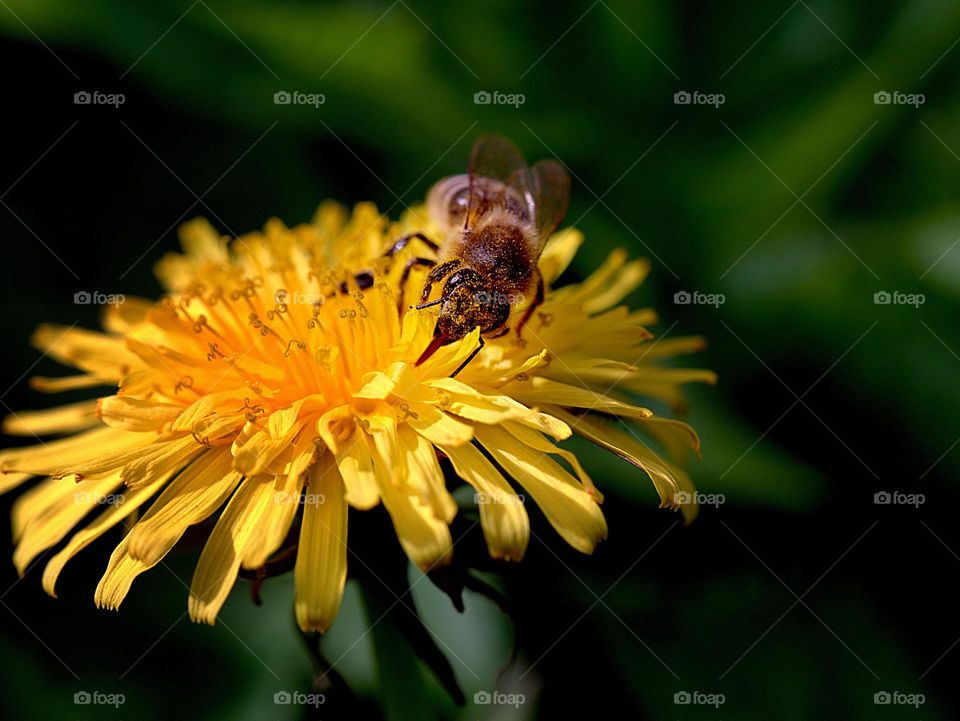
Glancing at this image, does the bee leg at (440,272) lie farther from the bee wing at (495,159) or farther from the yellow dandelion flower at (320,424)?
the bee wing at (495,159)

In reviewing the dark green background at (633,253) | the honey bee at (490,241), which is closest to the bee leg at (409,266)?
the honey bee at (490,241)

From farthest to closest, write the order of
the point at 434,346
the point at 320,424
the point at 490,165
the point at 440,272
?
the point at 490,165 → the point at 440,272 → the point at 434,346 → the point at 320,424

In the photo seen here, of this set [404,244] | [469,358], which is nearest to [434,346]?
[469,358]

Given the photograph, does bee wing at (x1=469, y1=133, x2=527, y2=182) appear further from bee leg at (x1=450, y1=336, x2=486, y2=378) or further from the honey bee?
bee leg at (x1=450, y1=336, x2=486, y2=378)

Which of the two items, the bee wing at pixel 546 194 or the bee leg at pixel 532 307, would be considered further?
the bee wing at pixel 546 194

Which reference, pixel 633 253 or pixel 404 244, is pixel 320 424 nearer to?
pixel 404 244

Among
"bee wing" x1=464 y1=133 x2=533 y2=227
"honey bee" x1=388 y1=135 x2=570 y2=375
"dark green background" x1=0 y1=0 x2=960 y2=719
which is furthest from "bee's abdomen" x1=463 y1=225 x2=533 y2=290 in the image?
"dark green background" x1=0 y1=0 x2=960 y2=719
